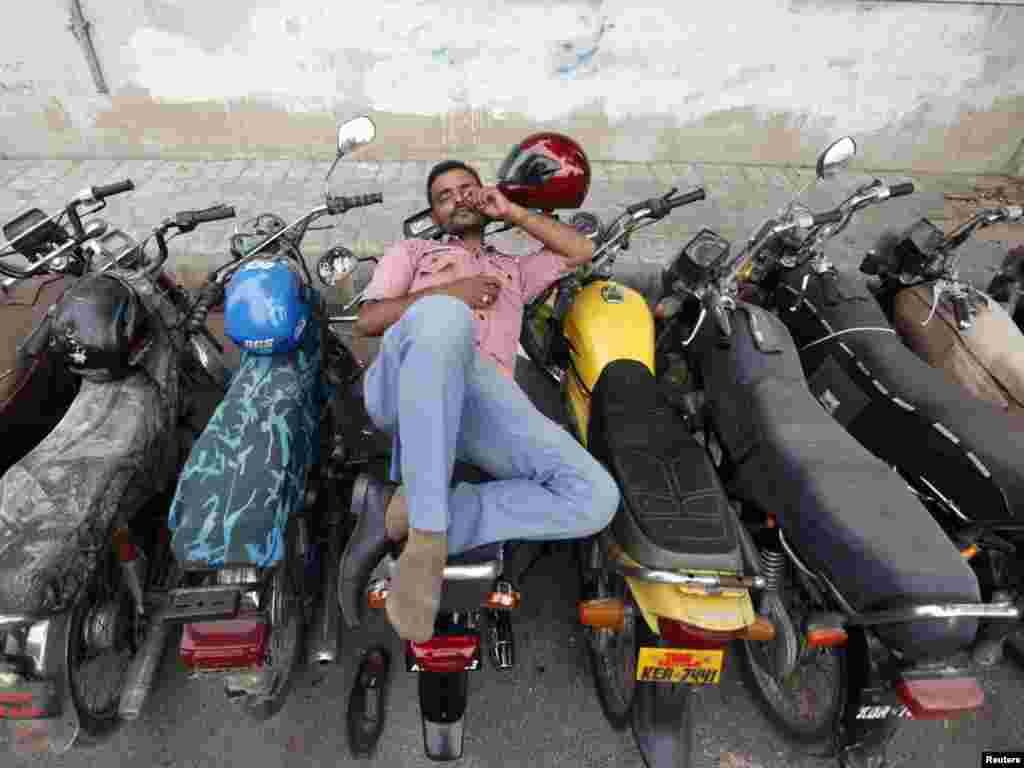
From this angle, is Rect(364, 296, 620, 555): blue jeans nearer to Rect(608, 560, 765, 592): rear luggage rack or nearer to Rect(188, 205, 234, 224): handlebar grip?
Rect(608, 560, 765, 592): rear luggage rack

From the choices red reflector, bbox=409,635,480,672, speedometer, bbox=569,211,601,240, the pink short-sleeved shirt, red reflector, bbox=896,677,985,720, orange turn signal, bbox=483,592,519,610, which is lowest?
red reflector, bbox=409,635,480,672

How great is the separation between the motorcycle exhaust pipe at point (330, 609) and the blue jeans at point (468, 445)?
86 centimetres

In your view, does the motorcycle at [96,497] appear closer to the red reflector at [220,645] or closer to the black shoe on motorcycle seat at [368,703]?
the red reflector at [220,645]

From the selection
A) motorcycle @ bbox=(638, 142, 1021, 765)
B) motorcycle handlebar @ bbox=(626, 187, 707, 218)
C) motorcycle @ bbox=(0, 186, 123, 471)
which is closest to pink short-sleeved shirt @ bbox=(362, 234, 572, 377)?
motorcycle handlebar @ bbox=(626, 187, 707, 218)

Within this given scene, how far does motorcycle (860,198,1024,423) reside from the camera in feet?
8.04

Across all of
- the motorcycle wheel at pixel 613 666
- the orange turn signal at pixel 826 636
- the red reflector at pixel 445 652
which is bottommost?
the motorcycle wheel at pixel 613 666

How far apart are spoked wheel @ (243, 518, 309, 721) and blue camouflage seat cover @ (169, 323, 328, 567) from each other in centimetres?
23

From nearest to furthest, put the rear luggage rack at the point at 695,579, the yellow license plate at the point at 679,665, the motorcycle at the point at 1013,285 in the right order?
the rear luggage rack at the point at 695,579, the yellow license plate at the point at 679,665, the motorcycle at the point at 1013,285

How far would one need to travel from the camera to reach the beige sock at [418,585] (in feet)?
4.74

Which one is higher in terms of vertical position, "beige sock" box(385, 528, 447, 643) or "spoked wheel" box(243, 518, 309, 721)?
"beige sock" box(385, 528, 447, 643)

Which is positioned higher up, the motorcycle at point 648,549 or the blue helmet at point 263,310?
the blue helmet at point 263,310

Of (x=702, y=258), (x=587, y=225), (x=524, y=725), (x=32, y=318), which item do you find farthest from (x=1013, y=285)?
(x=32, y=318)

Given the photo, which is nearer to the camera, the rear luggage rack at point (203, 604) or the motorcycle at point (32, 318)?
the rear luggage rack at point (203, 604)

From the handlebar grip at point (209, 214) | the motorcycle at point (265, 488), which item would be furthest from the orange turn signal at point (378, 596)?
the handlebar grip at point (209, 214)
